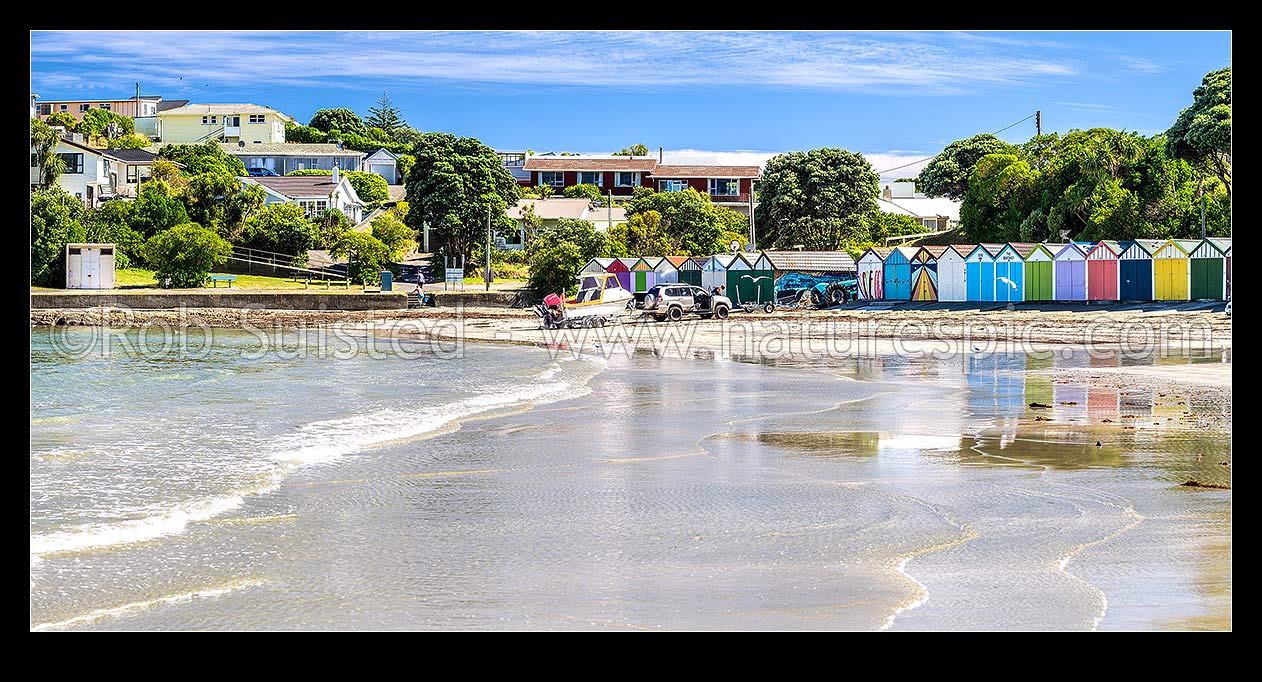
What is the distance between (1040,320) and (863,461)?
93.2 ft

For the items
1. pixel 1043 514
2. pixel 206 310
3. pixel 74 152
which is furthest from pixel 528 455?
pixel 74 152

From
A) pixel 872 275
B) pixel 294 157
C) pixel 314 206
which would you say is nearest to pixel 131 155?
pixel 314 206

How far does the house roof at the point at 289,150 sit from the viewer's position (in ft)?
338

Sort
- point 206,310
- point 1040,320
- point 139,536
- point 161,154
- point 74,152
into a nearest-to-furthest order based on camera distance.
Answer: point 139,536, point 1040,320, point 206,310, point 74,152, point 161,154

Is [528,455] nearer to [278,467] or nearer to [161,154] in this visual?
[278,467]

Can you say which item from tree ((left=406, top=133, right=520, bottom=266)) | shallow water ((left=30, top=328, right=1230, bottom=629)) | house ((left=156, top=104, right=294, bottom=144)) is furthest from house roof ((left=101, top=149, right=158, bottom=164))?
shallow water ((left=30, top=328, right=1230, bottom=629))

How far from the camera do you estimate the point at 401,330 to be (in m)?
43.2

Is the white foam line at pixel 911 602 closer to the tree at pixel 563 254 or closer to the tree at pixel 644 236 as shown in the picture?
the tree at pixel 563 254

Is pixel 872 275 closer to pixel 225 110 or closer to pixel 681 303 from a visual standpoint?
pixel 681 303

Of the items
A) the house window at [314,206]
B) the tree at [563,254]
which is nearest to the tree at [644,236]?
the tree at [563,254]

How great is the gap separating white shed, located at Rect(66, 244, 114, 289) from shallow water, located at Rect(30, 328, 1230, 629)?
1631 inches

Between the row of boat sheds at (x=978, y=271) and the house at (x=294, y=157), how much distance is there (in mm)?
55826

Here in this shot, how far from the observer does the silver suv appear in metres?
44.5

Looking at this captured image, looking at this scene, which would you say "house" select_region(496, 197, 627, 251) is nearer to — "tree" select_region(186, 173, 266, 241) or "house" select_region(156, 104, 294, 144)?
"tree" select_region(186, 173, 266, 241)
